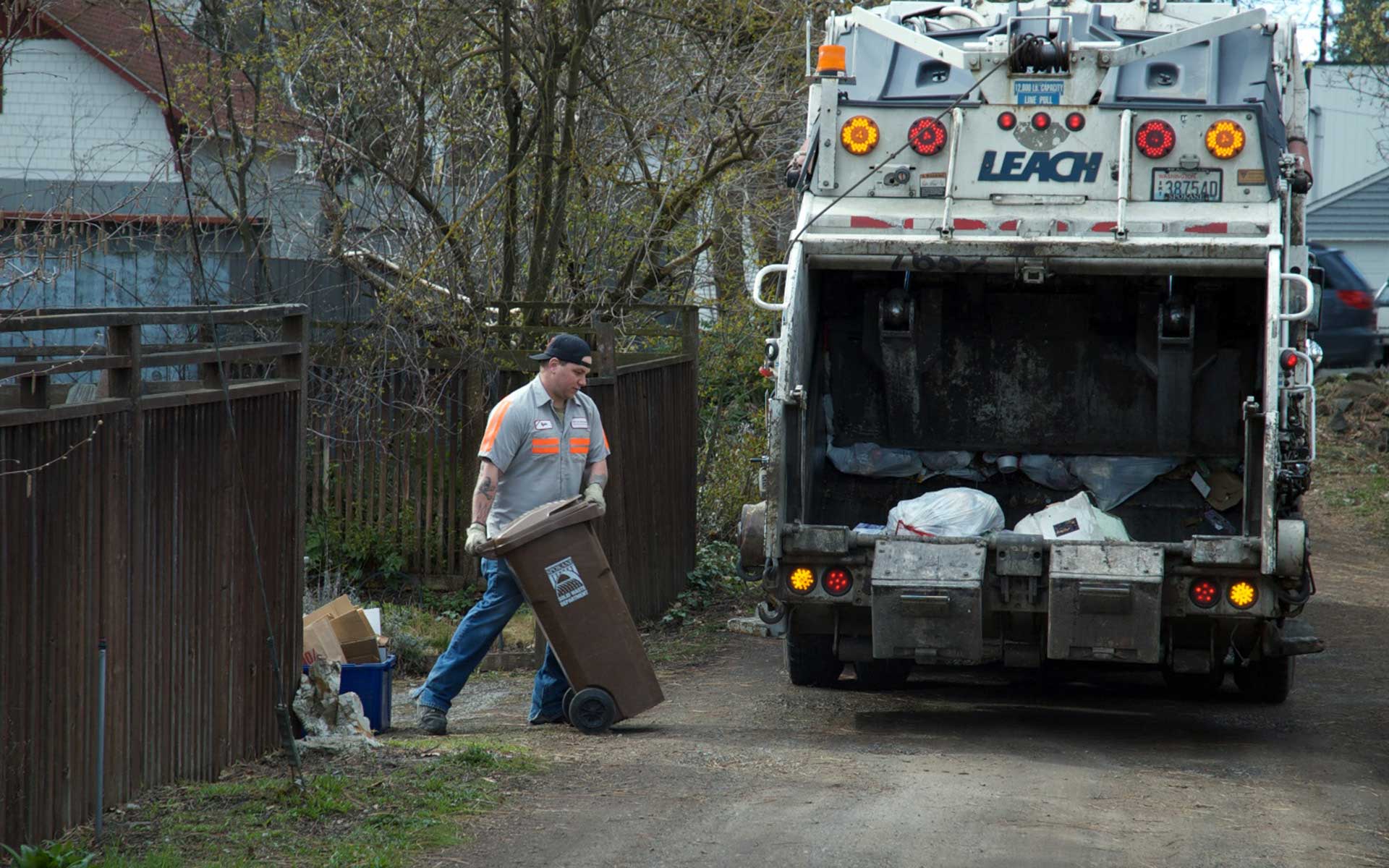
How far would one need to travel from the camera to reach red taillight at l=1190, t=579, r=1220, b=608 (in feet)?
19.4

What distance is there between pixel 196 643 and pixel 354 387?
176 inches

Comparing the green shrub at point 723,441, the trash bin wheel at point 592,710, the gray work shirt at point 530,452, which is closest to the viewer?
the trash bin wheel at point 592,710

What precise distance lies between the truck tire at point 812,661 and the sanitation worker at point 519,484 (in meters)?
1.26

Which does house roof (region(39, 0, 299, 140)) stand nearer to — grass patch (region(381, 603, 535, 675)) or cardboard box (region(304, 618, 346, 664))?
grass patch (region(381, 603, 535, 675))

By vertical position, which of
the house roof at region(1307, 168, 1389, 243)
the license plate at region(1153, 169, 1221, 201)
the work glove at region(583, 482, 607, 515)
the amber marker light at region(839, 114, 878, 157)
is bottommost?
the work glove at region(583, 482, 607, 515)

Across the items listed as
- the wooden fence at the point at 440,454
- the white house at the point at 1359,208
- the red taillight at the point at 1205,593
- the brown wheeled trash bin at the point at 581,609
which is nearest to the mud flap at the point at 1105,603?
the red taillight at the point at 1205,593

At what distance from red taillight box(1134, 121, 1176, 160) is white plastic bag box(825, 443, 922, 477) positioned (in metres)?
1.80

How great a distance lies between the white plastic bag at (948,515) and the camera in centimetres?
652

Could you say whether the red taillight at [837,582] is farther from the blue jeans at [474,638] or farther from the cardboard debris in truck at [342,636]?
the cardboard debris in truck at [342,636]

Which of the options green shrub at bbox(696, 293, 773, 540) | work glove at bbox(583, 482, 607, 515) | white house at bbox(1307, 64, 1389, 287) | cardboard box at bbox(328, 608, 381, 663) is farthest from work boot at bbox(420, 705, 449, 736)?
white house at bbox(1307, 64, 1389, 287)

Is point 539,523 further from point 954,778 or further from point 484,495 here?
point 954,778

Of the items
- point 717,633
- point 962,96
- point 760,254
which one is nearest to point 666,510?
point 717,633

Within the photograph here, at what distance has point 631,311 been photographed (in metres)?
10.5

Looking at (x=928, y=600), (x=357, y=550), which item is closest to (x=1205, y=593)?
(x=928, y=600)
